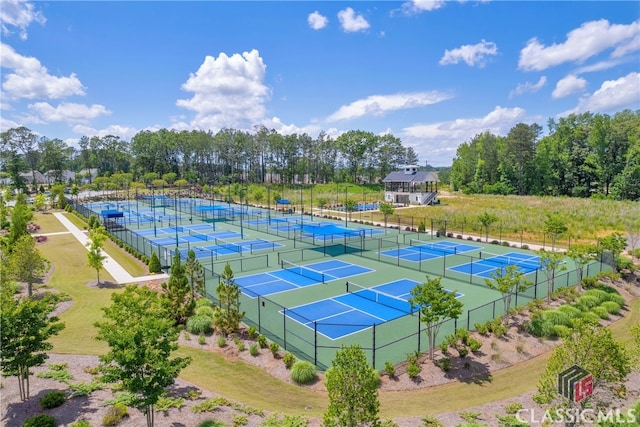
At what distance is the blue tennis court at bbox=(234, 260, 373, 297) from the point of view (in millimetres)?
22688

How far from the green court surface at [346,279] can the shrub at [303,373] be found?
2.42ft

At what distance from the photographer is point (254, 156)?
4417 inches

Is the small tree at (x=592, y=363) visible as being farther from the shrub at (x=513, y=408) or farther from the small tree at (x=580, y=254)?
the small tree at (x=580, y=254)

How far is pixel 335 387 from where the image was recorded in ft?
26.4

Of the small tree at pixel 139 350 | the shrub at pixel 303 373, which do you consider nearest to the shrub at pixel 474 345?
the shrub at pixel 303 373

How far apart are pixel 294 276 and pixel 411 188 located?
173 feet

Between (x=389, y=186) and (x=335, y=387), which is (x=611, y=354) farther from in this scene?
(x=389, y=186)

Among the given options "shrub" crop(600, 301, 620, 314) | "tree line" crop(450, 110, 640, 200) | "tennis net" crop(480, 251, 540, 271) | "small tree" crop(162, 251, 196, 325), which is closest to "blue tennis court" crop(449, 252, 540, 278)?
"tennis net" crop(480, 251, 540, 271)

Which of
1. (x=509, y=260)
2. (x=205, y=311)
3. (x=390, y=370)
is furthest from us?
(x=509, y=260)

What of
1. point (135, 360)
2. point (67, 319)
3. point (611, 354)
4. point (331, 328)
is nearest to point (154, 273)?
point (67, 319)

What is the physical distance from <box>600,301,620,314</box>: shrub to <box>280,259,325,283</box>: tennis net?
14.4m

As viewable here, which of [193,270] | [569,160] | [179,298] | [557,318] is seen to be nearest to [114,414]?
[179,298]

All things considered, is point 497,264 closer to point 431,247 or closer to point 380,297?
point 431,247

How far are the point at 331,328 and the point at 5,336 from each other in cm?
1133
